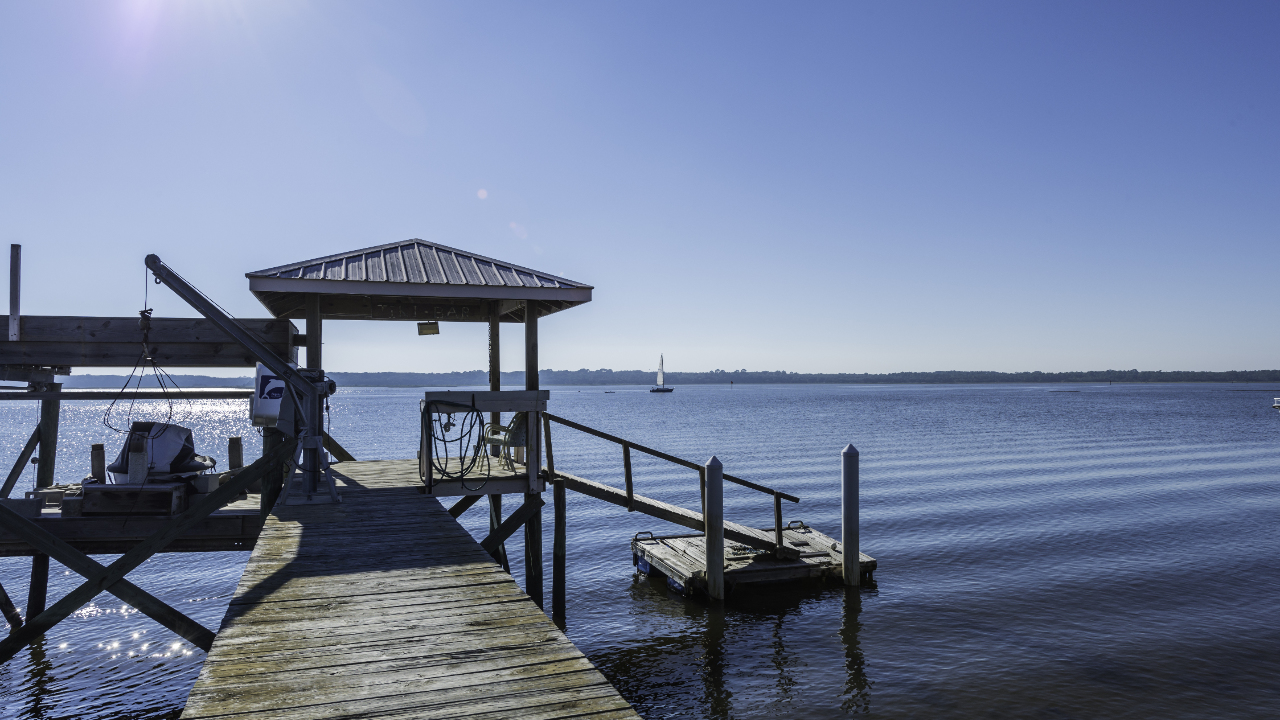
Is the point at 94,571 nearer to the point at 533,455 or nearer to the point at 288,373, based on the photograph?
the point at 288,373

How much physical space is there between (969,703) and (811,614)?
331 cm

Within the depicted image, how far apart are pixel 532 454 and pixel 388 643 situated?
5325 millimetres

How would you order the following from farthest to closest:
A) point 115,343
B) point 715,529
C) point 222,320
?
point 715,529 < point 115,343 < point 222,320

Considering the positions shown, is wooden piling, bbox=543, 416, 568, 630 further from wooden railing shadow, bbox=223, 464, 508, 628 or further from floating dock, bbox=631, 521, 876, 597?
→ wooden railing shadow, bbox=223, 464, 508, 628

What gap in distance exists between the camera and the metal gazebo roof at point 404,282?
8938 millimetres

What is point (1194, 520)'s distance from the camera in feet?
61.2

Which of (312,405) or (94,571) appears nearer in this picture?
(94,571)

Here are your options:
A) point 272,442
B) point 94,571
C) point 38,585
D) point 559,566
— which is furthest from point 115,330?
point 559,566

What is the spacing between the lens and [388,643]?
14.0 feet

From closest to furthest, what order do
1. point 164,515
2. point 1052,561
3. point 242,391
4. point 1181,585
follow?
point 164,515 < point 242,391 < point 1181,585 < point 1052,561

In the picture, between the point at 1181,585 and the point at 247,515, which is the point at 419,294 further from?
the point at 1181,585

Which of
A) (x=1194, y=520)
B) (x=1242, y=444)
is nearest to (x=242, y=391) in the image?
(x=1194, y=520)

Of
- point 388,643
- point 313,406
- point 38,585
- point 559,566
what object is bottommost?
point 38,585

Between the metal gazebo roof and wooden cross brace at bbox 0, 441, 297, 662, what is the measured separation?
2260 millimetres
